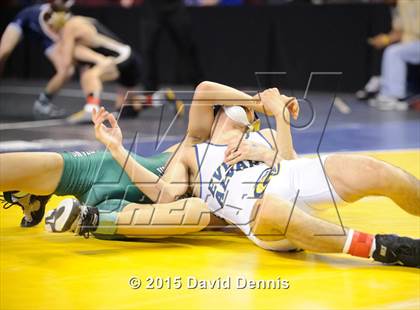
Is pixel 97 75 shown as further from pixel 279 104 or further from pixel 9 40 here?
pixel 279 104

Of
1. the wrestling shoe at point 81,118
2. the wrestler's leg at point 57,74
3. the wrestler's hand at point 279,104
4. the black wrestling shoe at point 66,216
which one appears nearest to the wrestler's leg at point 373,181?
the wrestler's hand at point 279,104

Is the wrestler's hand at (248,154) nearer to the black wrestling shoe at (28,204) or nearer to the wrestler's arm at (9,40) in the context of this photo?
the black wrestling shoe at (28,204)

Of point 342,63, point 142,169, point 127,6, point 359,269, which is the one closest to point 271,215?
point 359,269

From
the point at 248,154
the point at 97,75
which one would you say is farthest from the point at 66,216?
the point at 97,75

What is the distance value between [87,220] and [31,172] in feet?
1.22

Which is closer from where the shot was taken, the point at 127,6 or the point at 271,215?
the point at 271,215

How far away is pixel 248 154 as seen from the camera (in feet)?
15.3

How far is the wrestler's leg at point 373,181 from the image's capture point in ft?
A: 13.6

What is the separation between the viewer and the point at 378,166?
417cm

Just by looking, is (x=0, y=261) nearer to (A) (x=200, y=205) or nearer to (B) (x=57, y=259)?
(B) (x=57, y=259)

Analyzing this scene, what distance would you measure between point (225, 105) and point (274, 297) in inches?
60.4

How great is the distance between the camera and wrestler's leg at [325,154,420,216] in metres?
4.15

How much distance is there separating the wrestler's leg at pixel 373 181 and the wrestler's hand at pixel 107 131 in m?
1.07

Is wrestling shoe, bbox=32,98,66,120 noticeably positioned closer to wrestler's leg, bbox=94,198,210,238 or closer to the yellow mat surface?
the yellow mat surface
